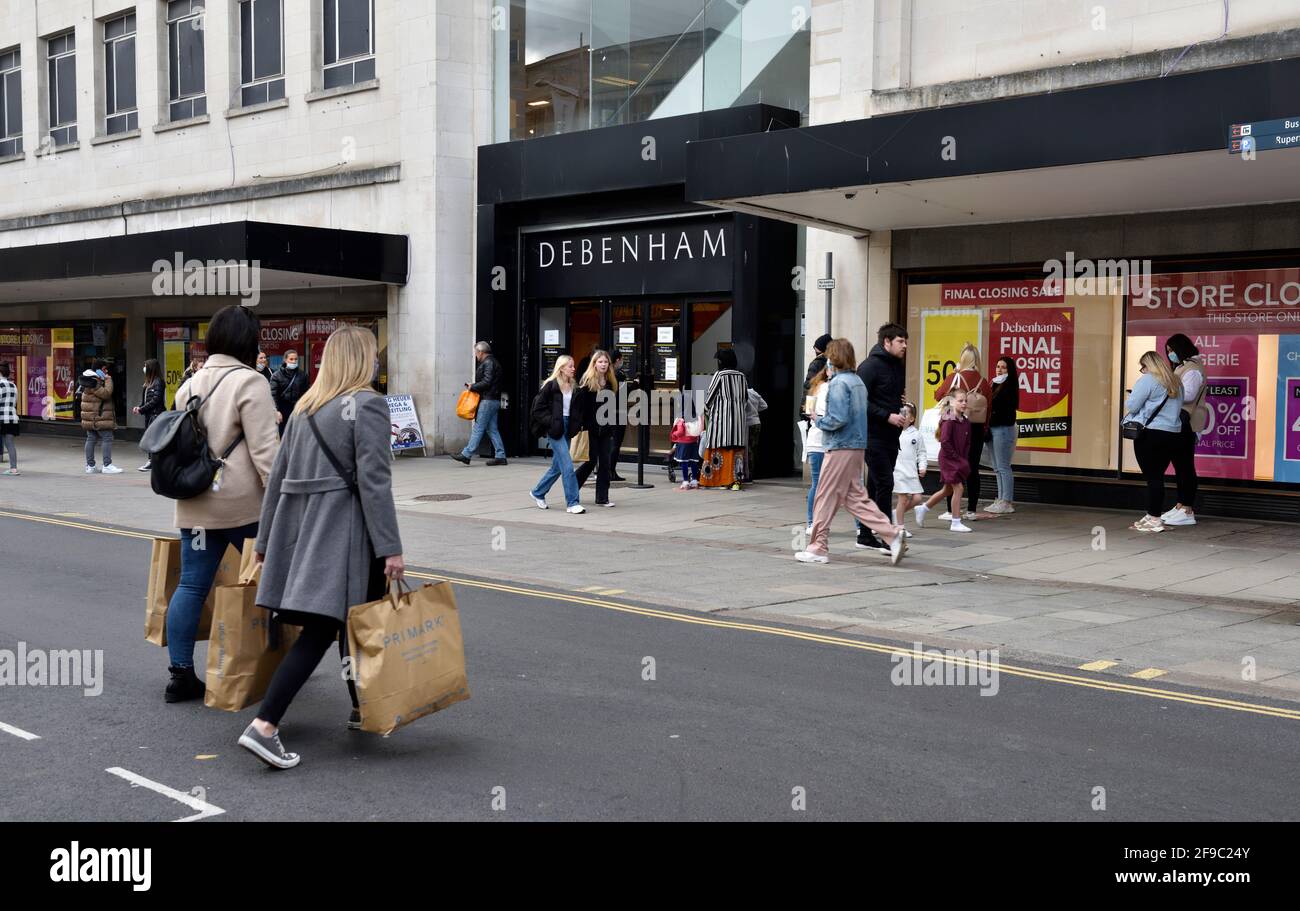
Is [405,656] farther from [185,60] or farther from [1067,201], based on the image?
[185,60]

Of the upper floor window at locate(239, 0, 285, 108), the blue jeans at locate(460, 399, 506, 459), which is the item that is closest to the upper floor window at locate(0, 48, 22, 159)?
the upper floor window at locate(239, 0, 285, 108)

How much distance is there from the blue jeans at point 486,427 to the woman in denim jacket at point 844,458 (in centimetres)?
973

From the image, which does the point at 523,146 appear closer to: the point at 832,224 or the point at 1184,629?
the point at 832,224

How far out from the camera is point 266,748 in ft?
15.9

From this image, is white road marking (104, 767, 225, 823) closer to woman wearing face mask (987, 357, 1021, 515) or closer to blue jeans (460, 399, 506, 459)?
woman wearing face mask (987, 357, 1021, 515)

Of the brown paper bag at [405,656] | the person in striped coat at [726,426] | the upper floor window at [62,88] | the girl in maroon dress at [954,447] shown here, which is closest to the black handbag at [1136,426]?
the girl in maroon dress at [954,447]

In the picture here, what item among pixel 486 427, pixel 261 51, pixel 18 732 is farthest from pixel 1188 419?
pixel 261 51

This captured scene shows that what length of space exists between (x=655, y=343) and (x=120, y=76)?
15.9 metres

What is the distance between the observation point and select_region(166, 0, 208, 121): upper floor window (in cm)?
2491

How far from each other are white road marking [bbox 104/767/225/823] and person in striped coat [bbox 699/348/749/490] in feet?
37.6

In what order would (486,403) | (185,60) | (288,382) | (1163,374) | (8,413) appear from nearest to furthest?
(1163,374)
(288,382)
(8,413)
(486,403)
(185,60)
